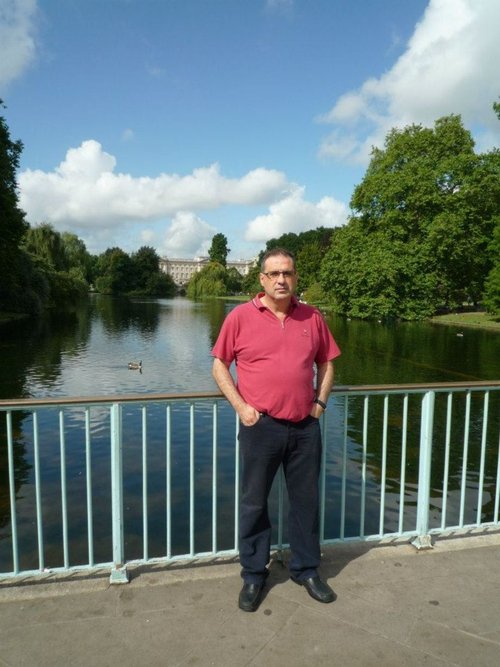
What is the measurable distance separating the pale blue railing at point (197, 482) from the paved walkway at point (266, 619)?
0.24 m

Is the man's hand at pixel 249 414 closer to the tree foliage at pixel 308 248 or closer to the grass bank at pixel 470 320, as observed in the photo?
the grass bank at pixel 470 320

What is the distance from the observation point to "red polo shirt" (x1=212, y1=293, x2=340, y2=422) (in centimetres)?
279

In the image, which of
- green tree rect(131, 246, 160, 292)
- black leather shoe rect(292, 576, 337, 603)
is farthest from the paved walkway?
green tree rect(131, 246, 160, 292)

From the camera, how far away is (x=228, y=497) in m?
7.59

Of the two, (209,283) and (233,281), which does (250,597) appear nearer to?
(209,283)

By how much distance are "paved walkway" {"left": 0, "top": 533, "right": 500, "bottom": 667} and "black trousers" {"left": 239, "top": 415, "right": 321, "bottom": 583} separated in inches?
7.4

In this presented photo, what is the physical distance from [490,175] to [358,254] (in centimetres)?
1058

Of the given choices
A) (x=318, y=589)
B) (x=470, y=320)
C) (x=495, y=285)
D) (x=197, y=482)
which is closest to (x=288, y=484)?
(x=318, y=589)

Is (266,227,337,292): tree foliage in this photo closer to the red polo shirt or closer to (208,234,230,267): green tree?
(208,234,230,267): green tree

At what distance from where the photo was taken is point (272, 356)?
2.79m

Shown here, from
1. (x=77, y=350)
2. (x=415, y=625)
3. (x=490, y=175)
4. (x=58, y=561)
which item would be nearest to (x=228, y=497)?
(x=58, y=561)

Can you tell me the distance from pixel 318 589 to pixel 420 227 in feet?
126

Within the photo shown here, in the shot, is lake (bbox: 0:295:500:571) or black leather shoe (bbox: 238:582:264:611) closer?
black leather shoe (bbox: 238:582:264:611)

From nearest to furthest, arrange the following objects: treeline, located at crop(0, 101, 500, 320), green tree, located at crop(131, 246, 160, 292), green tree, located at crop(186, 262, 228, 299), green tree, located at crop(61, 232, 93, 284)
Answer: treeline, located at crop(0, 101, 500, 320) → green tree, located at crop(61, 232, 93, 284) → green tree, located at crop(186, 262, 228, 299) → green tree, located at crop(131, 246, 160, 292)
